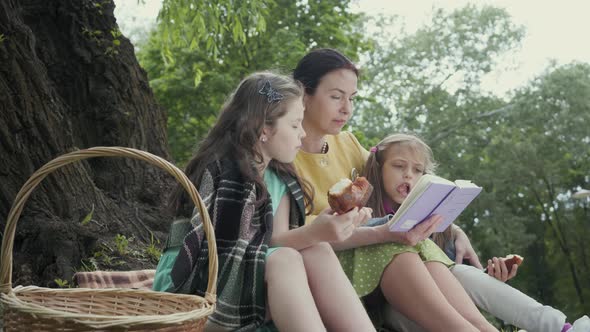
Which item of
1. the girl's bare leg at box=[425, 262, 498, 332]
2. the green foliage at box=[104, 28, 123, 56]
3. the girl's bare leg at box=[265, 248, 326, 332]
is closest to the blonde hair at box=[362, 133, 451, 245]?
the girl's bare leg at box=[425, 262, 498, 332]

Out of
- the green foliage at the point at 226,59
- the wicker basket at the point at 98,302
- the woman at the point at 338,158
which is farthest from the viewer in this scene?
the green foliage at the point at 226,59

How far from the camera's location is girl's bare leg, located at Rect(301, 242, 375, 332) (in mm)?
2461

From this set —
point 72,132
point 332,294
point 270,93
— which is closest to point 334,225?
point 332,294

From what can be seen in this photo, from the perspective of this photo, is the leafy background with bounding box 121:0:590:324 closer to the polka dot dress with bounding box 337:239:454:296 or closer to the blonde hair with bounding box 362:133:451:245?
the blonde hair with bounding box 362:133:451:245

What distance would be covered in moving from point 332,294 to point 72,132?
2.41 m

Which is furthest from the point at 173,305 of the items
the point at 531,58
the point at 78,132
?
the point at 531,58

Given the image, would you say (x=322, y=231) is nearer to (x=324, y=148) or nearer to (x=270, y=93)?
(x=270, y=93)

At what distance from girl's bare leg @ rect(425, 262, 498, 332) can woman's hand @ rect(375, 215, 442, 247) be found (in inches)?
8.4

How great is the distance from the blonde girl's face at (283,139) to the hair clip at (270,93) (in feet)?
0.23

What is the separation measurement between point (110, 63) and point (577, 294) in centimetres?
2044

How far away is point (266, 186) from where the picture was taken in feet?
8.79

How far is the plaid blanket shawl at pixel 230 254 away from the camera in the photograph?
8.13 feet

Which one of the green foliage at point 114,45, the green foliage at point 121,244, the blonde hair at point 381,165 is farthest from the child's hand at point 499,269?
the green foliage at point 114,45

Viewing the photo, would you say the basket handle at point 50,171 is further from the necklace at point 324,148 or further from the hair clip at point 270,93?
the necklace at point 324,148
